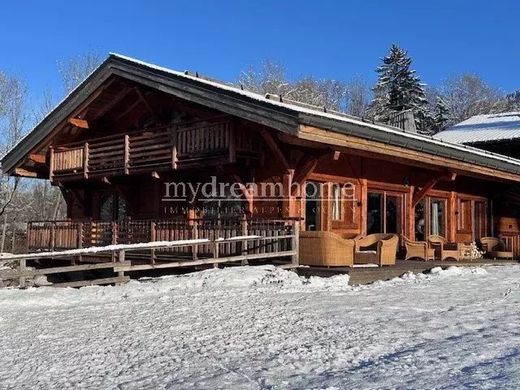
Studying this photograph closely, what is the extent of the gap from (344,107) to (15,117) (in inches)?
1268

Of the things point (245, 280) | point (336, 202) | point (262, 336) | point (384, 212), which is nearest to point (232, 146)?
point (336, 202)

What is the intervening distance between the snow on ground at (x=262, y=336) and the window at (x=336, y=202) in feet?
14.5

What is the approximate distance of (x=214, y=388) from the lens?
4.44 metres

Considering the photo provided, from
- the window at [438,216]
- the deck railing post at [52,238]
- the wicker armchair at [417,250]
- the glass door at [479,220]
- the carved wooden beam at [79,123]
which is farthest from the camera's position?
the glass door at [479,220]

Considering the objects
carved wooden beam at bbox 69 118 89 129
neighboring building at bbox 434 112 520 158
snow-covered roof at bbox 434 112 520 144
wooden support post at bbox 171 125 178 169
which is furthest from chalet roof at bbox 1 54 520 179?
snow-covered roof at bbox 434 112 520 144

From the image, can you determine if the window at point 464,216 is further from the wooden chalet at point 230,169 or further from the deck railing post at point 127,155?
the deck railing post at point 127,155

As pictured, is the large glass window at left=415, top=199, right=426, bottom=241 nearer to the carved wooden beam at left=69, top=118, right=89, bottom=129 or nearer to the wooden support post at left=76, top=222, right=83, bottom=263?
the wooden support post at left=76, top=222, right=83, bottom=263

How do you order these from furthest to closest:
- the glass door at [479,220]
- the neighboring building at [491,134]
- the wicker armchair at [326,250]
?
1. the neighboring building at [491,134]
2. the glass door at [479,220]
3. the wicker armchair at [326,250]

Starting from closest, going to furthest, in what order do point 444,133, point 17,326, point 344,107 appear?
1. point 17,326
2. point 444,133
3. point 344,107

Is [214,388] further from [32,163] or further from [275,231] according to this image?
[32,163]

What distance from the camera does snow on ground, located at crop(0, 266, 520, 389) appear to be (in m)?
4.69

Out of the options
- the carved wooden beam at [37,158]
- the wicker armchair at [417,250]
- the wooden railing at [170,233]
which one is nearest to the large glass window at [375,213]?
the wicker armchair at [417,250]

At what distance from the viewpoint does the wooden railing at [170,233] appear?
1250 cm

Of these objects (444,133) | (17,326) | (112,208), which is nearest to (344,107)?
(444,133)
